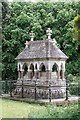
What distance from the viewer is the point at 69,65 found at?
6832mm

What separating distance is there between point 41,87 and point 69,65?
1063 millimetres

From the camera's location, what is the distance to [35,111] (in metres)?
4.20

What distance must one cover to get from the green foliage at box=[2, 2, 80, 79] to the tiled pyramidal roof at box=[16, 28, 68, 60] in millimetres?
580

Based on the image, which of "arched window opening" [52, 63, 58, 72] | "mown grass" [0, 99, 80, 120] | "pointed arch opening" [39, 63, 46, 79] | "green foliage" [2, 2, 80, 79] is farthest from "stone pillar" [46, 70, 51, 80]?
"green foliage" [2, 2, 80, 79]

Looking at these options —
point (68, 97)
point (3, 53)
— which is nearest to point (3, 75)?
point (3, 53)

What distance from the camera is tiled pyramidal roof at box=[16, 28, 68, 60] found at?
6.05m

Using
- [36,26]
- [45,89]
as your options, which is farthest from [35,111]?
[36,26]

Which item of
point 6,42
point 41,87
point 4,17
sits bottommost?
point 41,87

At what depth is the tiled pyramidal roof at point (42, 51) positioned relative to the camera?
19.9 ft

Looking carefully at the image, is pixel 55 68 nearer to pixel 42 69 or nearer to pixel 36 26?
pixel 42 69

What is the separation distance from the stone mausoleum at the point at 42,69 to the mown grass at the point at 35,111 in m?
0.40

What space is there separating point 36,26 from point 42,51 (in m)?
0.81

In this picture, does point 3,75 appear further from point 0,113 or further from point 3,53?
point 0,113

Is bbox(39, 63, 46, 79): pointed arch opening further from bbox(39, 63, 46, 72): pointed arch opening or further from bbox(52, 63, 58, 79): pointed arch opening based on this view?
bbox(52, 63, 58, 79): pointed arch opening
